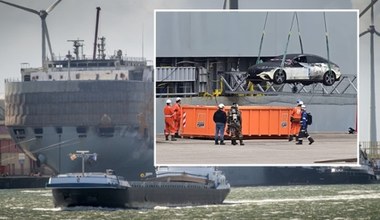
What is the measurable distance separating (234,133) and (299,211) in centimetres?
522

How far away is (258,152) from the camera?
27.8 m

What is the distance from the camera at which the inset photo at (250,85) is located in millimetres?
27531

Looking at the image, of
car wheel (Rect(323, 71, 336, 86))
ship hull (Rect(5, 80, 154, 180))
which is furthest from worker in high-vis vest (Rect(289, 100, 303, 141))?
ship hull (Rect(5, 80, 154, 180))

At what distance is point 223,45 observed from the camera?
27.8 metres

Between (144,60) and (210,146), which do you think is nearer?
(210,146)

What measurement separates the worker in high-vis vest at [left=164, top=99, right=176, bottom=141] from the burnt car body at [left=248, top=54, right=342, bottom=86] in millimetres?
1384

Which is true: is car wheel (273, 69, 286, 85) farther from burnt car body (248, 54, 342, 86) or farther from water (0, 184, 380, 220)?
water (0, 184, 380, 220)

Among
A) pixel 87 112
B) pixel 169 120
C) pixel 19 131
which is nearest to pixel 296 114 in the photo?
pixel 169 120

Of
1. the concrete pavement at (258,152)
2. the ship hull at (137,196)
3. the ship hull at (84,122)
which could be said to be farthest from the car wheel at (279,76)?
the ship hull at (84,122)

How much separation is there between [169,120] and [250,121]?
1.35 m

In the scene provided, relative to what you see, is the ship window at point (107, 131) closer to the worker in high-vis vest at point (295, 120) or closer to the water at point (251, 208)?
the water at point (251, 208)

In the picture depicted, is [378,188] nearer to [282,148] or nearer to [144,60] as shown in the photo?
[144,60]

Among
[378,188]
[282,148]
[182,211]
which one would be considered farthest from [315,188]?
[282,148]

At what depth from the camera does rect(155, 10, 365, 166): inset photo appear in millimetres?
27531
